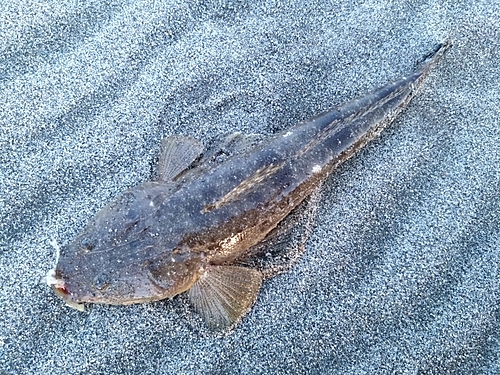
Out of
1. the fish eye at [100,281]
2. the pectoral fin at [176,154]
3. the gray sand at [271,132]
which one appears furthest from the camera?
the pectoral fin at [176,154]

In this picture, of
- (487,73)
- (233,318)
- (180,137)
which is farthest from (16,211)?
(487,73)

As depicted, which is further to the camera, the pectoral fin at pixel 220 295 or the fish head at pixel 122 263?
the pectoral fin at pixel 220 295

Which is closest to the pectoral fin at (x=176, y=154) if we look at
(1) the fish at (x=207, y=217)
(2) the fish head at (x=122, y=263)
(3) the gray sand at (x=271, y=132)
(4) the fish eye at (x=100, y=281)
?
(1) the fish at (x=207, y=217)

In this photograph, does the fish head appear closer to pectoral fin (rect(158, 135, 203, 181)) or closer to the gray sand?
the gray sand

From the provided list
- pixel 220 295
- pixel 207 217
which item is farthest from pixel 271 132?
pixel 220 295

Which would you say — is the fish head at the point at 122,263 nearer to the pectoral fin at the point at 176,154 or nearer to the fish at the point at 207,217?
the fish at the point at 207,217

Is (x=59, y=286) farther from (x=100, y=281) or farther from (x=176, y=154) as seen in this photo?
(x=176, y=154)

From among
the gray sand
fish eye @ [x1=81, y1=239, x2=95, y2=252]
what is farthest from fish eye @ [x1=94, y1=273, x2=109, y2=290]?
the gray sand

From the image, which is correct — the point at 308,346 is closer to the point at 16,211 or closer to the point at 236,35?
the point at 16,211
